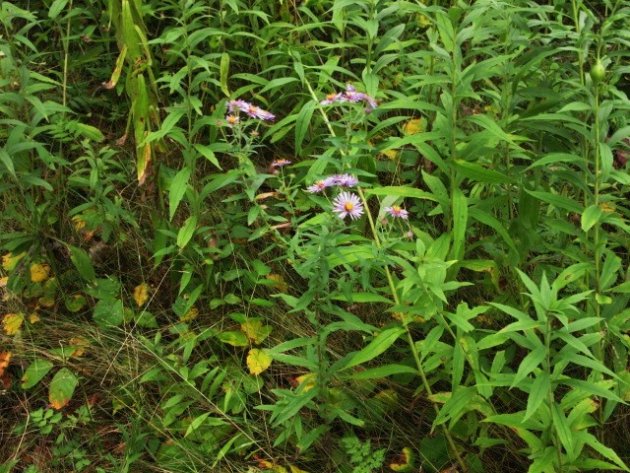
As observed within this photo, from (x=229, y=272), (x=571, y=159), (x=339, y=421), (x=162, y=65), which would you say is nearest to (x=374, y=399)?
(x=339, y=421)

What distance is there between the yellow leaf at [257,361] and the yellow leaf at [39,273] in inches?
36.0

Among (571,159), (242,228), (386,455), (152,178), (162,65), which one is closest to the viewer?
(571,159)

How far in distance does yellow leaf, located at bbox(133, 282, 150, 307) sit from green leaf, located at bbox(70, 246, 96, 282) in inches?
6.7

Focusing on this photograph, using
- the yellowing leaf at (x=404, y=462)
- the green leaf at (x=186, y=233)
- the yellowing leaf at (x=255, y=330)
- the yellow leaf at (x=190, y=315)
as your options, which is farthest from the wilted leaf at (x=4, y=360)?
the yellowing leaf at (x=404, y=462)

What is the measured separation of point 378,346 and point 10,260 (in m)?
1.56

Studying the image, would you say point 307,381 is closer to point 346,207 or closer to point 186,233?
point 346,207

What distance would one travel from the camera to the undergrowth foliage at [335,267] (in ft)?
6.40

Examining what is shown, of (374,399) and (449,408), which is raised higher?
(449,408)

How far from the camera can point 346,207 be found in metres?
1.96

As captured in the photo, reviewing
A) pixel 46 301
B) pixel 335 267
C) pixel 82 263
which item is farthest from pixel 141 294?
pixel 335 267

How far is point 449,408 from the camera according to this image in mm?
1907

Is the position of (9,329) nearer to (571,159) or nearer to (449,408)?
(449,408)

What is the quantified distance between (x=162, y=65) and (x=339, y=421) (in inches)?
68.4

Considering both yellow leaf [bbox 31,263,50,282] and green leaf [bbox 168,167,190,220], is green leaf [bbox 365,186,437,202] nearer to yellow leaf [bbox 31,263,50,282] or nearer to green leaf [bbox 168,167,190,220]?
green leaf [bbox 168,167,190,220]
